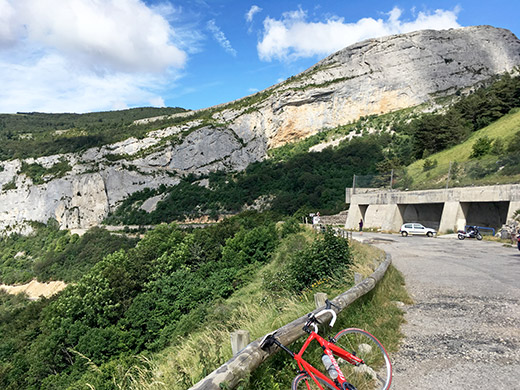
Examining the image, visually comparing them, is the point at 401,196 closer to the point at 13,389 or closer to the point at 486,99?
the point at 486,99

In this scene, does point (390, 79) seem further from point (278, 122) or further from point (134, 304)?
point (134, 304)

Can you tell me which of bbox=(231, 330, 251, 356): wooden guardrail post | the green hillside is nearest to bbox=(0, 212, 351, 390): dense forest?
the green hillside

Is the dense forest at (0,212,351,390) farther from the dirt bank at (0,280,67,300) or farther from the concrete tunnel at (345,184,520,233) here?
the dirt bank at (0,280,67,300)

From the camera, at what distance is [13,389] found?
53.9 ft

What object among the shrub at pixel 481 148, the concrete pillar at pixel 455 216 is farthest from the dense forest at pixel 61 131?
the concrete pillar at pixel 455 216

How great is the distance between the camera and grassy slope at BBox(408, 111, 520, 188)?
21.6 m

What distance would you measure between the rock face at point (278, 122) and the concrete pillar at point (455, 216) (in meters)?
55.1

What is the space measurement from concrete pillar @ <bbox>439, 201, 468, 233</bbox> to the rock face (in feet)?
181

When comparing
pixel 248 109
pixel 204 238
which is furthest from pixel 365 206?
pixel 248 109

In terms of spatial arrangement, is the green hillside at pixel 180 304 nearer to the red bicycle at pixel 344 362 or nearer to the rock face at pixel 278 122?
the red bicycle at pixel 344 362

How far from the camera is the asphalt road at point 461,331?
3582 mm

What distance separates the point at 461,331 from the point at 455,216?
799 inches

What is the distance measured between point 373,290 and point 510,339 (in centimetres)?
211

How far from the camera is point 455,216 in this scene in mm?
22250
